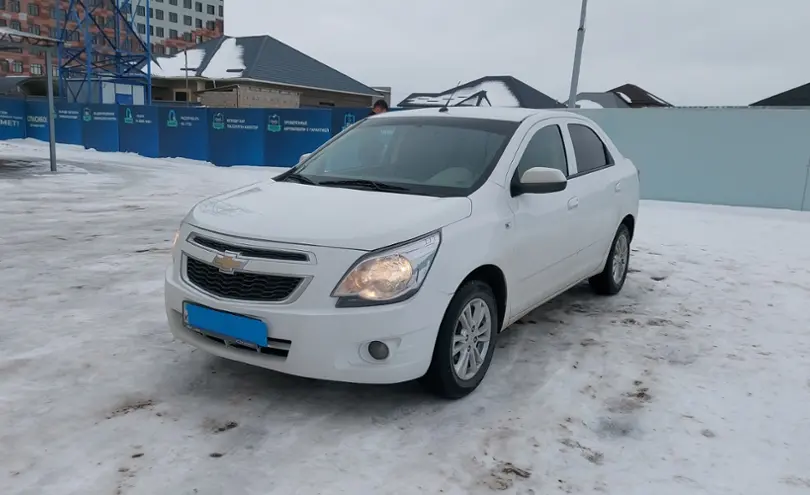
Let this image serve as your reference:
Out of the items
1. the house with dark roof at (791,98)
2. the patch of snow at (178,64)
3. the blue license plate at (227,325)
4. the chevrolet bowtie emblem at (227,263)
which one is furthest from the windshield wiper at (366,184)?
the patch of snow at (178,64)

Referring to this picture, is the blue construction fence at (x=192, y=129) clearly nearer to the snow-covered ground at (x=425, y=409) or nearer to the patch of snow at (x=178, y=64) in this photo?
the snow-covered ground at (x=425, y=409)

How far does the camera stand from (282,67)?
4462cm

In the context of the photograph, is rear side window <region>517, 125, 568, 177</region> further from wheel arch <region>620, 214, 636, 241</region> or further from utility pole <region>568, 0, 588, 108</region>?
utility pole <region>568, 0, 588, 108</region>

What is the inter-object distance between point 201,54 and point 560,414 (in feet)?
163

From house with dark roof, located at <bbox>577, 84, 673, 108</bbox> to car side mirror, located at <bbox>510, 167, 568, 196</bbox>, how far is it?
36.5 metres

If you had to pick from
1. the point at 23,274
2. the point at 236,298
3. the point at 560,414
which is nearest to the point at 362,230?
the point at 236,298

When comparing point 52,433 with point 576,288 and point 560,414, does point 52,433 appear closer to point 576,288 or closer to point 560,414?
point 560,414

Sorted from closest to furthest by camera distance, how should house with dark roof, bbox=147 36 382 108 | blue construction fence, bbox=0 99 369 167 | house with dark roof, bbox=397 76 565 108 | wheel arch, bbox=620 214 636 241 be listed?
wheel arch, bbox=620 214 636 241
blue construction fence, bbox=0 99 369 167
house with dark roof, bbox=147 36 382 108
house with dark roof, bbox=397 76 565 108

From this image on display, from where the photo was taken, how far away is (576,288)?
610cm

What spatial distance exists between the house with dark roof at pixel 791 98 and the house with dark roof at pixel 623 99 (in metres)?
9.45

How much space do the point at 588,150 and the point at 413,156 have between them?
1707 millimetres

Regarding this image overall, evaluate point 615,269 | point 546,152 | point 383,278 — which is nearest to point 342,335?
point 383,278

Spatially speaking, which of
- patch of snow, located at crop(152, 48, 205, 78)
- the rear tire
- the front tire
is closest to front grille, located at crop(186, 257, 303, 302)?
the front tire

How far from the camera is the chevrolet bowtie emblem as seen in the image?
3195 millimetres
